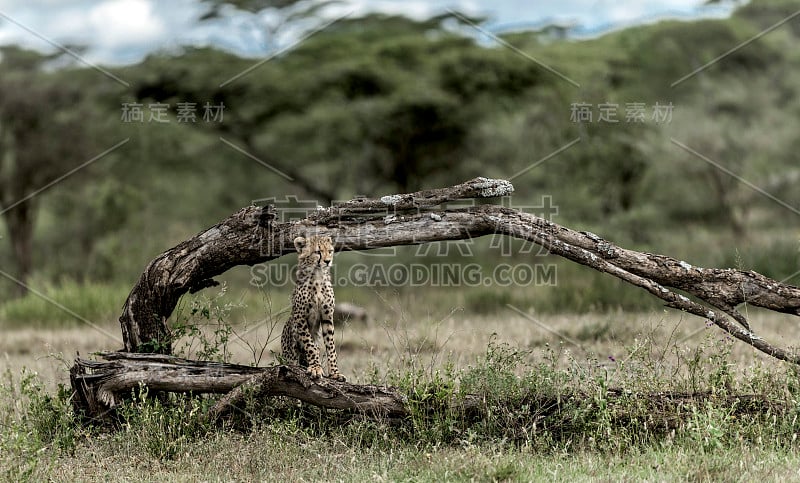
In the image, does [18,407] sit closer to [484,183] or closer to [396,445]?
[396,445]

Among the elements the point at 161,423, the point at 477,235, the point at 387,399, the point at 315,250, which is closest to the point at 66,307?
the point at 161,423

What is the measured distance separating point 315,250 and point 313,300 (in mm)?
370

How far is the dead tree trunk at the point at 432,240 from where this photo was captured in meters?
6.34

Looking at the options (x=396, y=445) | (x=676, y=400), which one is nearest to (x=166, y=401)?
(x=396, y=445)

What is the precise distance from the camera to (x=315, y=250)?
20.7 feet

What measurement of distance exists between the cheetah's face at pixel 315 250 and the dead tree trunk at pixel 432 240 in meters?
0.25

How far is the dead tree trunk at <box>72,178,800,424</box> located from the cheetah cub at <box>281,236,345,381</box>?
0.78ft

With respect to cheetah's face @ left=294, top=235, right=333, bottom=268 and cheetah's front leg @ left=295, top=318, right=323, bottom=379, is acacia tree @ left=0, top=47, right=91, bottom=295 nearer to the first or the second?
cheetah's front leg @ left=295, top=318, right=323, bottom=379

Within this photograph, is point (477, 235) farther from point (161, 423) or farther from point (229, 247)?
point (161, 423)

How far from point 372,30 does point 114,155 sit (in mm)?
7675

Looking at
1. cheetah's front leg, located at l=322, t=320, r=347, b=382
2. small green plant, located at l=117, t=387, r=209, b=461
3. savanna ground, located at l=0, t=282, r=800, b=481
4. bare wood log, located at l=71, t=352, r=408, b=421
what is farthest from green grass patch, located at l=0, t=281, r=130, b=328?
cheetah's front leg, located at l=322, t=320, r=347, b=382

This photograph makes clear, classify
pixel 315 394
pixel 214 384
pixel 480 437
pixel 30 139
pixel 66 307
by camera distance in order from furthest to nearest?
pixel 30 139
pixel 66 307
pixel 214 384
pixel 315 394
pixel 480 437

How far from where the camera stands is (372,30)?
2072 centimetres

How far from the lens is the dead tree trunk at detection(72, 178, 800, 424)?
634 cm
